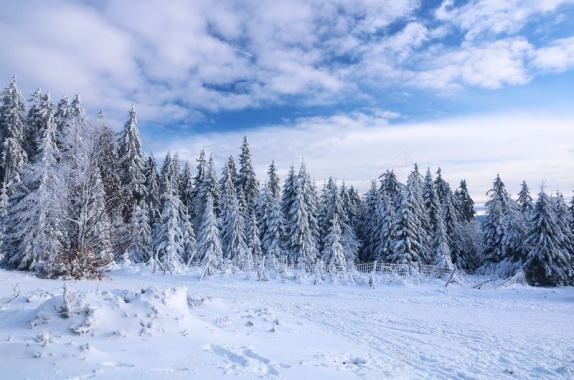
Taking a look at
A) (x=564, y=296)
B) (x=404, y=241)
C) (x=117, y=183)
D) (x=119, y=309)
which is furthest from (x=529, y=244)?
(x=119, y=309)

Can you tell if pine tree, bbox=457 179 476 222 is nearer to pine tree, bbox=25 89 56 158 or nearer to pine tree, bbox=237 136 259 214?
pine tree, bbox=237 136 259 214

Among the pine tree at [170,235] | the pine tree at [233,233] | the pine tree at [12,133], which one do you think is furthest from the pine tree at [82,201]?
the pine tree at [233,233]

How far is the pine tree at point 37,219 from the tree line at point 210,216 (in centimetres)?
8

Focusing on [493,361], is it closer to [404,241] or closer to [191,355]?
[191,355]

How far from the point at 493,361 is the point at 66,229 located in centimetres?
2291

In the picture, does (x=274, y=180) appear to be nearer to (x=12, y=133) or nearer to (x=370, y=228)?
(x=370, y=228)

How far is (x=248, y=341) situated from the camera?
755 centimetres

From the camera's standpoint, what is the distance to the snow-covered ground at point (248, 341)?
5.61 metres

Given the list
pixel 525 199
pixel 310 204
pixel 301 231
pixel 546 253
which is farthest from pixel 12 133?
pixel 525 199

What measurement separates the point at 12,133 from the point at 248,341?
123 feet

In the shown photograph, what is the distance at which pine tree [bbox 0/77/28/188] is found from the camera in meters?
33.6

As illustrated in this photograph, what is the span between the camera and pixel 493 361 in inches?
288

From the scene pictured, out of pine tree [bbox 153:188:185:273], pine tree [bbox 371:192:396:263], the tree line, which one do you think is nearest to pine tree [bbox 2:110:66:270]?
the tree line

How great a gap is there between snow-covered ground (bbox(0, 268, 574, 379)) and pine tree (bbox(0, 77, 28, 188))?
2798 cm
